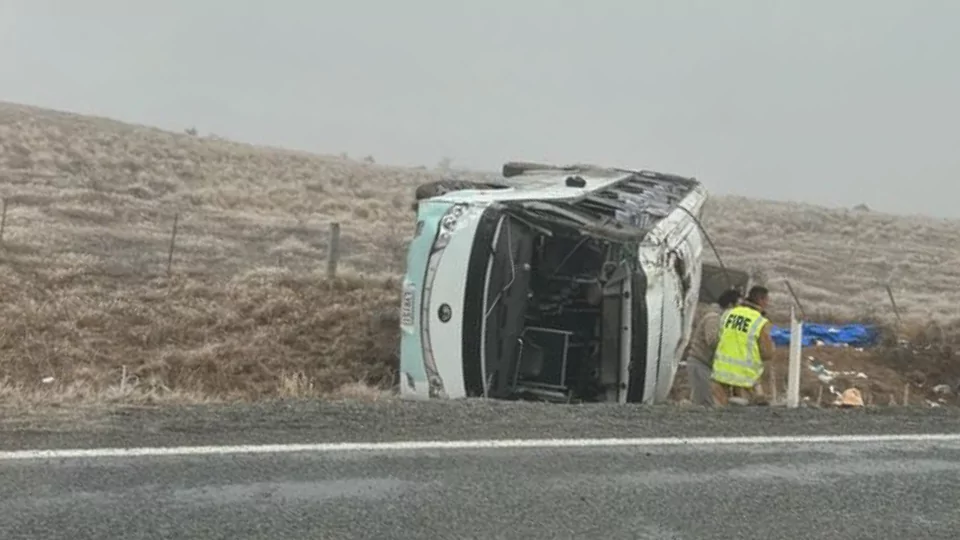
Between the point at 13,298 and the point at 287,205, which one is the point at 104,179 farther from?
the point at 13,298

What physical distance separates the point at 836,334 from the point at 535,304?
7382mm

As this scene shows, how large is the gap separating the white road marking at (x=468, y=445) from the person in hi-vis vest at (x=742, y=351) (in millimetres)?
2150

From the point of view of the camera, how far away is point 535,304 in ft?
29.5

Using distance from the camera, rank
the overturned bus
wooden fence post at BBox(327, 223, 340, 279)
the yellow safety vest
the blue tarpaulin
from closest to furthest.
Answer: the overturned bus, the yellow safety vest, the blue tarpaulin, wooden fence post at BBox(327, 223, 340, 279)

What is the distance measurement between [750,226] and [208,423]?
1184 inches

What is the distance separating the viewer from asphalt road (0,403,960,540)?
13.8 ft

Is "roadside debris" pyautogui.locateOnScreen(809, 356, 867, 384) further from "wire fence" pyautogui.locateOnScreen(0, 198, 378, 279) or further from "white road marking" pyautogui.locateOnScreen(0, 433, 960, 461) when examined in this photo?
"wire fence" pyautogui.locateOnScreen(0, 198, 378, 279)

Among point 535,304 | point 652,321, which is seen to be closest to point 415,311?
point 535,304

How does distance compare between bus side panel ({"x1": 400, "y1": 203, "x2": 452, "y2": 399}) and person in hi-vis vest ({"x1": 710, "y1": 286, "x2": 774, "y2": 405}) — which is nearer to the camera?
bus side panel ({"x1": 400, "y1": 203, "x2": 452, "y2": 399})

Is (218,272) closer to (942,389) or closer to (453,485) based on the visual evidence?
(942,389)

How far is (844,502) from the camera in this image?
480cm

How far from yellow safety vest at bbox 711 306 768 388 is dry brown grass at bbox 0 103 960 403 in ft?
9.48

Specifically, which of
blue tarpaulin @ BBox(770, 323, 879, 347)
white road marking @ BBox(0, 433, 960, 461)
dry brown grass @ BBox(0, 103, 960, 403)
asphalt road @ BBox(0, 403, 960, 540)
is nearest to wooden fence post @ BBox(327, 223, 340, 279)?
dry brown grass @ BBox(0, 103, 960, 403)

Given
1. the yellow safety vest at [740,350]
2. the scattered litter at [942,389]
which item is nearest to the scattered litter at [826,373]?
the scattered litter at [942,389]
